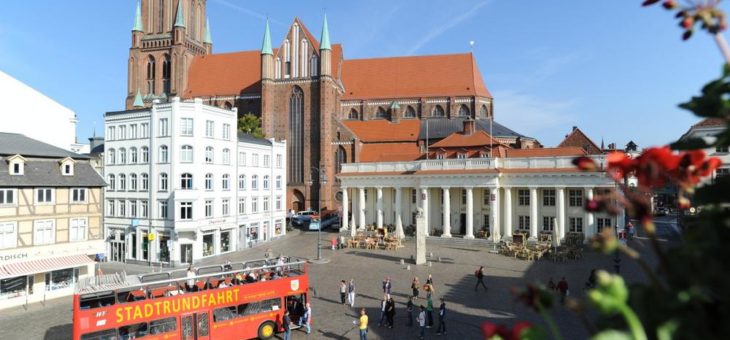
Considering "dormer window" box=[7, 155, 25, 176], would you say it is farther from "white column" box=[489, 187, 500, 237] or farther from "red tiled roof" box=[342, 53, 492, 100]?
"red tiled roof" box=[342, 53, 492, 100]

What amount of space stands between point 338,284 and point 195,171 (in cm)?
1780

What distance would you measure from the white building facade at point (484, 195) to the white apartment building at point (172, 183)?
14.4 m

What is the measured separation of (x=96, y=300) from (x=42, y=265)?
13.8 metres

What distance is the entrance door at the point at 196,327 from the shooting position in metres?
17.4

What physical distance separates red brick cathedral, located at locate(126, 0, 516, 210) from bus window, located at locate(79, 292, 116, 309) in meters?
44.0

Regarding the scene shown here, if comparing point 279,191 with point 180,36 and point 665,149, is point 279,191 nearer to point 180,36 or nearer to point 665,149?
point 180,36

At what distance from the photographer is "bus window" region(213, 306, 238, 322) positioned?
18.1m

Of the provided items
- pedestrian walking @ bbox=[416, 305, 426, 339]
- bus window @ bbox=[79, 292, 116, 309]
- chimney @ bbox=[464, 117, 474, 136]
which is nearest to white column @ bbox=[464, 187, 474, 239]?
chimney @ bbox=[464, 117, 474, 136]

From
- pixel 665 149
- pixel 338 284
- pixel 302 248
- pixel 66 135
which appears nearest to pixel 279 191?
pixel 302 248

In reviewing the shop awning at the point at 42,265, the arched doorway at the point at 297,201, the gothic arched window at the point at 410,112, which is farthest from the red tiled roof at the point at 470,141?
the shop awning at the point at 42,265

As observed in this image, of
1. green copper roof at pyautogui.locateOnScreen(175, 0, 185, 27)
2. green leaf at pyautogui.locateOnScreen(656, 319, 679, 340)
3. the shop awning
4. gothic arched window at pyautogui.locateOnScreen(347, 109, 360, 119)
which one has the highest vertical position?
green copper roof at pyautogui.locateOnScreen(175, 0, 185, 27)

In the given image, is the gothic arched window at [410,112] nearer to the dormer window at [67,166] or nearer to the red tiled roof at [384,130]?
the red tiled roof at [384,130]

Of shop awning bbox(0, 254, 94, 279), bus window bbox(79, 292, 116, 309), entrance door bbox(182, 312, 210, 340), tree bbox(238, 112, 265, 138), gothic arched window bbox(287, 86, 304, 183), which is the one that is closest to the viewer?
bus window bbox(79, 292, 116, 309)

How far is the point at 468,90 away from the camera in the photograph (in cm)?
7306
